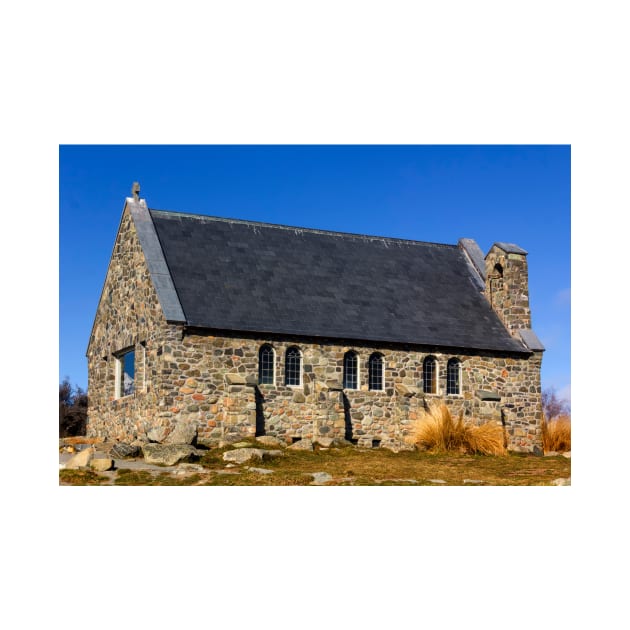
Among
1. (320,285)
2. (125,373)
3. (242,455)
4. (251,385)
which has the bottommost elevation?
(242,455)

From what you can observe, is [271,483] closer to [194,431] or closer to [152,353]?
[194,431]

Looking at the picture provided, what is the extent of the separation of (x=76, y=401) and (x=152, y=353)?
2026 cm

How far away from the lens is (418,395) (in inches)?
1275

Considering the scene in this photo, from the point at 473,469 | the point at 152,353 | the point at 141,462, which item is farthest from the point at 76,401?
the point at 473,469

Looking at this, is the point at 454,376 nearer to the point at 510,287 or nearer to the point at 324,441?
the point at 510,287

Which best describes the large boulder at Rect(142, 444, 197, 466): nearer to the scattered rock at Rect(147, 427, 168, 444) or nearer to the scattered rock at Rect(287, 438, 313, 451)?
the scattered rock at Rect(147, 427, 168, 444)

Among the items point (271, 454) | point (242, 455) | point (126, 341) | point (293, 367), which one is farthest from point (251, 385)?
point (126, 341)

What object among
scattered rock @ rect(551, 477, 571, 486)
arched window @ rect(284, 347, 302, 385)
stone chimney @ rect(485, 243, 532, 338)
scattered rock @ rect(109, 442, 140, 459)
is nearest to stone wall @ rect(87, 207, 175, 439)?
scattered rock @ rect(109, 442, 140, 459)

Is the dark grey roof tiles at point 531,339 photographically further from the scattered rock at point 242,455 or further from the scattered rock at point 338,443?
the scattered rock at point 242,455

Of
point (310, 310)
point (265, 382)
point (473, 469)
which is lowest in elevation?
point (473, 469)

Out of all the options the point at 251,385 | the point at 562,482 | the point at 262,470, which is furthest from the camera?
the point at 251,385

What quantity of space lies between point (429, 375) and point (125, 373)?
37.5 ft

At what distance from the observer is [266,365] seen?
100ft

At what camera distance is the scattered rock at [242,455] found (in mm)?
25203
